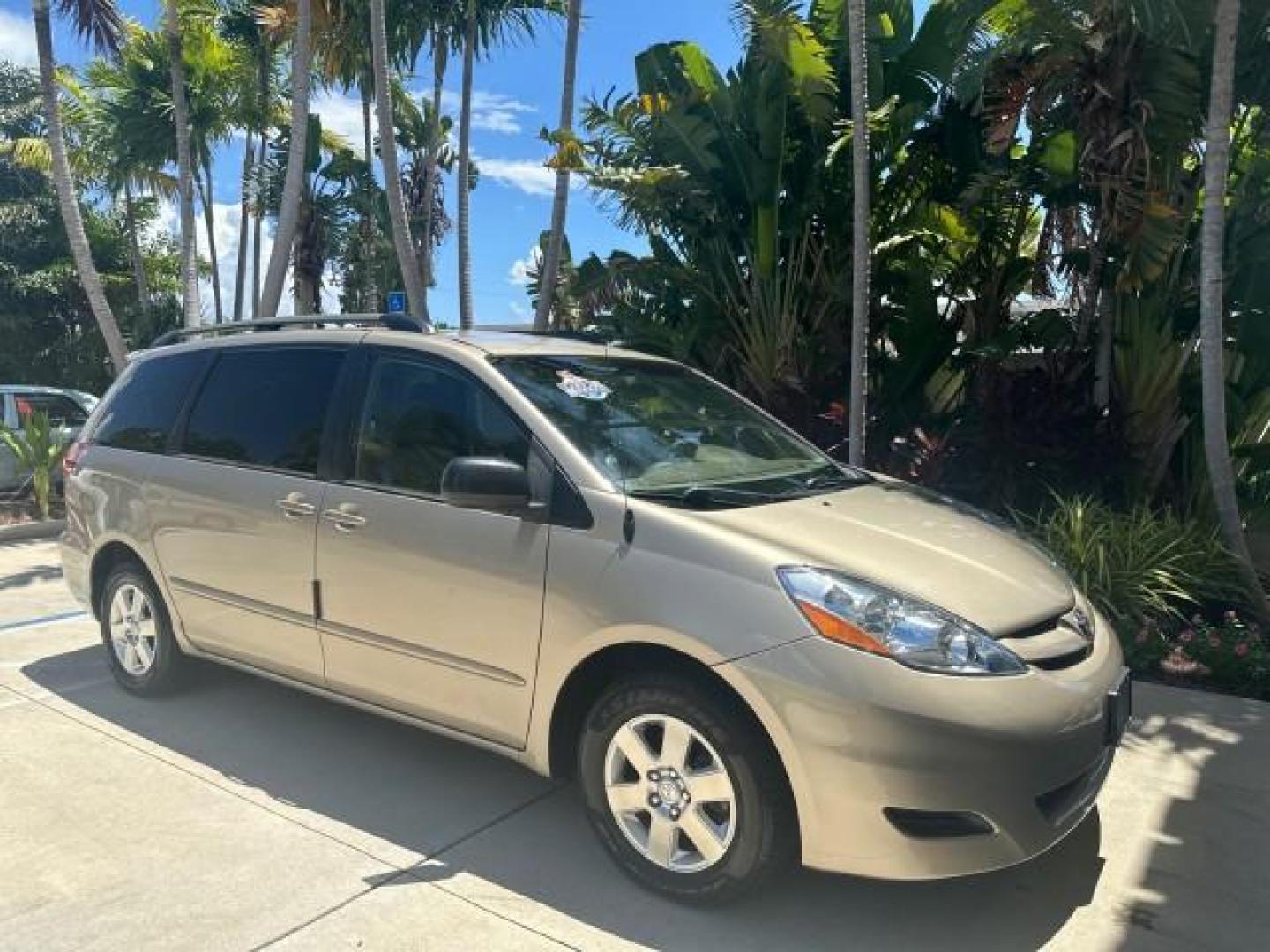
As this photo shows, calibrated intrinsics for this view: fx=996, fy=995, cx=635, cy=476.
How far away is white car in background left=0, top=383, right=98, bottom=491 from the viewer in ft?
35.9

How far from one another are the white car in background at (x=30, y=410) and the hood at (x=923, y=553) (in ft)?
33.3

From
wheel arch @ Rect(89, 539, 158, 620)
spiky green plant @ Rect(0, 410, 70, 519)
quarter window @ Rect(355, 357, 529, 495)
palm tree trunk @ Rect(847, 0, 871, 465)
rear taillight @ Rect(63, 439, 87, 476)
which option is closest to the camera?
quarter window @ Rect(355, 357, 529, 495)

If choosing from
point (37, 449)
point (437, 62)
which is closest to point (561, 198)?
point (437, 62)

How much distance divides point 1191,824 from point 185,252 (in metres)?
13.2

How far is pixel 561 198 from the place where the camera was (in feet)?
37.0

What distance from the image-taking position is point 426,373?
382cm

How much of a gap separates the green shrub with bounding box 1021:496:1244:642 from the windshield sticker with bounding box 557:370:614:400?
331cm

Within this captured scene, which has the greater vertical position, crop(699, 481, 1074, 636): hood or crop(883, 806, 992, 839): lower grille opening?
crop(699, 481, 1074, 636): hood

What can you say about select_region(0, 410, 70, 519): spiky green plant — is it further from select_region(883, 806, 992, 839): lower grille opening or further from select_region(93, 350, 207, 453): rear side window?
select_region(883, 806, 992, 839): lower grille opening

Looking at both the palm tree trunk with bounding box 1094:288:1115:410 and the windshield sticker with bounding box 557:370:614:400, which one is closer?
the windshield sticker with bounding box 557:370:614:400

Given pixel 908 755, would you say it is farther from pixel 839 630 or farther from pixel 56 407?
pixel 56 407

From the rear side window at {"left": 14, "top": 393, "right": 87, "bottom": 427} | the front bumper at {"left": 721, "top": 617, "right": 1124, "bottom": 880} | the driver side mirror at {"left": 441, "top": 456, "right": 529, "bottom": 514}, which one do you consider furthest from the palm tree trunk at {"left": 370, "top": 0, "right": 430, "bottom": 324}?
the front bumper at {"left": 721, "top": 617, "right": 1124, "bottom": 880}

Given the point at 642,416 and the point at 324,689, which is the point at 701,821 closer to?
the point at 642,416

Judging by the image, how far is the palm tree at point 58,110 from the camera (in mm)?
11547
